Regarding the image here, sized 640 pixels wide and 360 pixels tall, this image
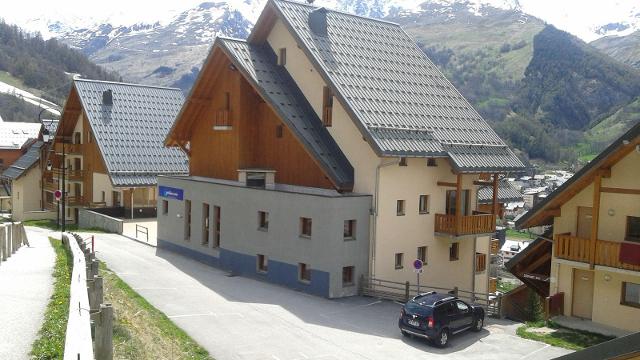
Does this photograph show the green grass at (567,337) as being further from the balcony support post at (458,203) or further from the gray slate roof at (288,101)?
the gray slate roof at (288,101)

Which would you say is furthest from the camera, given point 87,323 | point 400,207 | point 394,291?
point 400,207

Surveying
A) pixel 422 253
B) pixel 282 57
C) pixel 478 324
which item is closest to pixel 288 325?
pixel 478 324

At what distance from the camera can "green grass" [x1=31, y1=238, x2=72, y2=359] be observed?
10.9 meters

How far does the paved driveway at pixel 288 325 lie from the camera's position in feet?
62.4

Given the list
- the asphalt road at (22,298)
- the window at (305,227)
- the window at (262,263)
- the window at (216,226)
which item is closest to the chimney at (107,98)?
the window at (216,226)

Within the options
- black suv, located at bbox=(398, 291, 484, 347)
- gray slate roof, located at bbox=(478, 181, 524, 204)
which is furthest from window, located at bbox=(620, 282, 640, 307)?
gray slate roof, located at bbox=(478, 181, 524, 204)

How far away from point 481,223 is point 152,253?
18278mm

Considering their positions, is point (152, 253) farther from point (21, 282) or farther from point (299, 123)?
point (21, 282)

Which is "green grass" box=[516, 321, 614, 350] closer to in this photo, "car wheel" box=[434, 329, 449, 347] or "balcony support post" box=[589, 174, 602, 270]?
"balcony support post" box=[589, 174, 602, 270]

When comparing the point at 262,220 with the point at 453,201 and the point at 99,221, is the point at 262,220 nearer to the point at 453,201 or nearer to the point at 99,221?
the point at 453,201

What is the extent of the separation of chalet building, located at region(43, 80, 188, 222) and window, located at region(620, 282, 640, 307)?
35730mm

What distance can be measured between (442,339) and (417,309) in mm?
1166

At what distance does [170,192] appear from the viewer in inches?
1469

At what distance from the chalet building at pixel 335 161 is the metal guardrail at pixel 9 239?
9.12 metres
